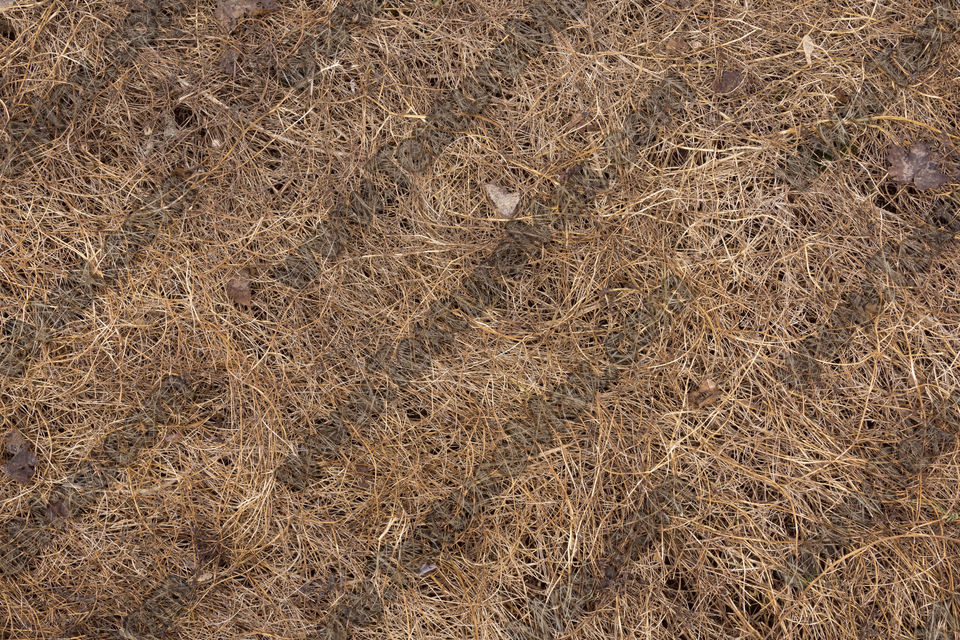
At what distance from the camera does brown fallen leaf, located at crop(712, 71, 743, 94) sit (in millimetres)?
2371

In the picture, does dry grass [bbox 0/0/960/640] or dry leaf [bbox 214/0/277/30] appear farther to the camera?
dry leaf [bbox 214/0/277/30]

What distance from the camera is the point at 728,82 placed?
2.37 meters

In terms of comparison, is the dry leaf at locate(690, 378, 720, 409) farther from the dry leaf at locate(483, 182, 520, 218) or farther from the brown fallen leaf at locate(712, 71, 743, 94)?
the brown fallen leaf at locate(712, 71, 743, 94)

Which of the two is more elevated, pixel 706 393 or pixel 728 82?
pixel 728 82

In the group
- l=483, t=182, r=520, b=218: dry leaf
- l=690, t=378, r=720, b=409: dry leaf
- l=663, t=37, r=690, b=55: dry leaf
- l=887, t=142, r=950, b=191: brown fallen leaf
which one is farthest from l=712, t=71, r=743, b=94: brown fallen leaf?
l=690, t=378, r=720, b=409: dry leaf

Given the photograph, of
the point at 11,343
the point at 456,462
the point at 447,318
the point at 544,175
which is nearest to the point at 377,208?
the point at 447,318

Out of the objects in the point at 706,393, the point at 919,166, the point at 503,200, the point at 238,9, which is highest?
the point at 238,9

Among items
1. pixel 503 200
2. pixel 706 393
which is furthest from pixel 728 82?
pixel 706 393

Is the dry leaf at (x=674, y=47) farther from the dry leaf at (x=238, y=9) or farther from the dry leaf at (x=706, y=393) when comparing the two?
the dry leaf at (x=238, y=9)

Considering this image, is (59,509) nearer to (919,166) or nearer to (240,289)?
(240,289)

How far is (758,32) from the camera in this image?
7.80 feet

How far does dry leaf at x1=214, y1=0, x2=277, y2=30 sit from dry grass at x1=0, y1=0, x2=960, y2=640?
54 mm

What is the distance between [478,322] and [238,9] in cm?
162

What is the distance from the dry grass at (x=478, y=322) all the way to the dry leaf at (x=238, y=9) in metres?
0.05
